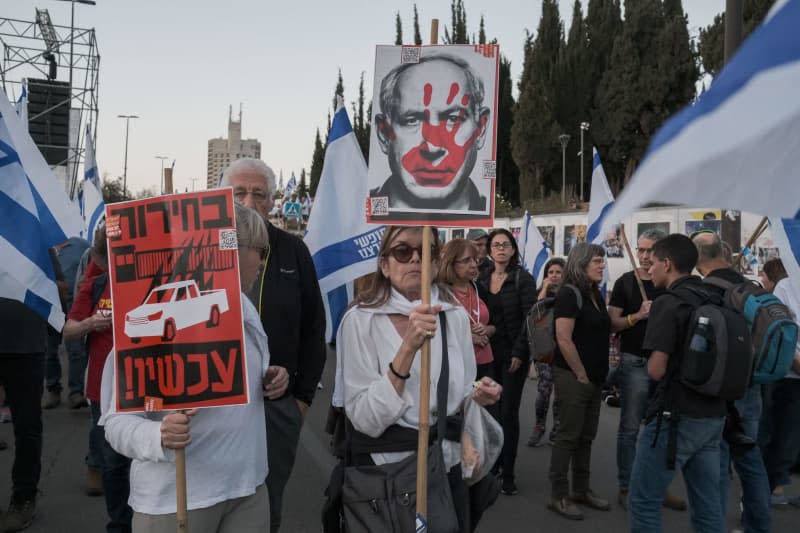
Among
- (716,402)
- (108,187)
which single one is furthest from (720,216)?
(108,187)

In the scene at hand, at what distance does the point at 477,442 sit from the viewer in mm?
2615

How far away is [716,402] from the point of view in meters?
3.48

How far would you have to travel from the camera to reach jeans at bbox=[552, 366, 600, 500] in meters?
4.75

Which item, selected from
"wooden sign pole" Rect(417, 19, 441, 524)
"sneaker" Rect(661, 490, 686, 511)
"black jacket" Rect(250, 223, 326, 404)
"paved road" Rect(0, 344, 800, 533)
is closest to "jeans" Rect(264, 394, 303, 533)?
"black jacket" Rect(250, 223, 326, 404)

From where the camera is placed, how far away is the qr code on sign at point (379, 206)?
274 centimetres

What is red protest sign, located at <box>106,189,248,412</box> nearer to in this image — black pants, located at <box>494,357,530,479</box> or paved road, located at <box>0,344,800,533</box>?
paved road, located at <box>0,344,800,533</box>

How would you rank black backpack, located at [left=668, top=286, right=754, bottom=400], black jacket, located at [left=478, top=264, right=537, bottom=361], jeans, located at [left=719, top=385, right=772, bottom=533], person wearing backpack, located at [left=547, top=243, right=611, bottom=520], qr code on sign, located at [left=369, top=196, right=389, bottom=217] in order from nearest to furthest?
qr code on sign, located at [left=369, top=196, right=389, bottom=217] → black backpack, located at [left=668, top=286, right=754, bottom=400] → jeans, located at [left=719, top=385, right=772, bottom=533] → person wearing backpack, located at [left=547, top=243, right=611, bottom=520] → black jacket, located at [left=478, top=264, right=537, bottom=361]

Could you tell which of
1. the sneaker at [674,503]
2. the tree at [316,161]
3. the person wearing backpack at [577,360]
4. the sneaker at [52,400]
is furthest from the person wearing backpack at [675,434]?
the tree at [316,161]

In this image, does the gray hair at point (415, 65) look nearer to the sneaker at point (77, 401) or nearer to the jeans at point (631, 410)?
the jeans at point (631, 410)

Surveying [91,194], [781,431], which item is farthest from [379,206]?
[91,194]

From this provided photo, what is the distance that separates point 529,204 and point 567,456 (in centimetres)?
3057

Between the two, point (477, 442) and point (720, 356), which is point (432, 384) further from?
point (720, 356)

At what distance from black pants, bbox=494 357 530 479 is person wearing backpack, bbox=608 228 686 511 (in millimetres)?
778

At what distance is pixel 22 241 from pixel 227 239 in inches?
87.5
